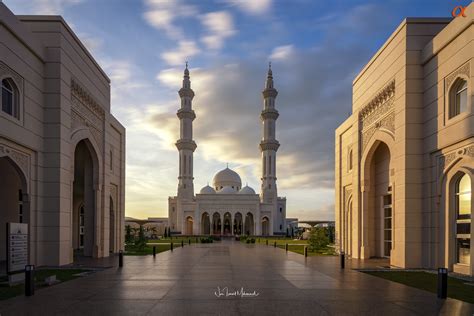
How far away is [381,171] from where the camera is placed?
24734 millimetres

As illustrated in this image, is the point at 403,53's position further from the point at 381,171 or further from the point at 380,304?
the point at 380,304

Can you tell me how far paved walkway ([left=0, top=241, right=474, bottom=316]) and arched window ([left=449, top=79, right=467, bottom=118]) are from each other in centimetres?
681

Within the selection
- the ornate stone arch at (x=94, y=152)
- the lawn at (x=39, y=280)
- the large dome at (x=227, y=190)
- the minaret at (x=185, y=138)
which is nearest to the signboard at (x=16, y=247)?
the lawn at (x=39, y=280)

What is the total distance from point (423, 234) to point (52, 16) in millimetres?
17811

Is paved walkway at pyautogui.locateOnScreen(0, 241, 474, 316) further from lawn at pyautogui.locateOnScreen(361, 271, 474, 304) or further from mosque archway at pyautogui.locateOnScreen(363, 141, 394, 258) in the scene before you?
mosque archway at pyautogui.locateOnScreen(363, 141, 394, 258)

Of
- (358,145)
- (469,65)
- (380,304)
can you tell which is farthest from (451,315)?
(358,145)

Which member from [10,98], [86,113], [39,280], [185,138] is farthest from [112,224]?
[185,138]

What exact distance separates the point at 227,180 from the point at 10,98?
72.5m

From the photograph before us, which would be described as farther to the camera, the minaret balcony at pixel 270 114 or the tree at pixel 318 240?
the minaret balcony at pixel 270 114

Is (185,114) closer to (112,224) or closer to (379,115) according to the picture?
(112,224)

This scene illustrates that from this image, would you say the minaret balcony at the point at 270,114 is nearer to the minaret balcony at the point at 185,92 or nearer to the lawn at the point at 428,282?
the minaret balcony at the point at 185,92

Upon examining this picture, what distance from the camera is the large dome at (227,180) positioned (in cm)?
8850

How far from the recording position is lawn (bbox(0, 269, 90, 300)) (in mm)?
11594

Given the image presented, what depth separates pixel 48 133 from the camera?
19.1m
